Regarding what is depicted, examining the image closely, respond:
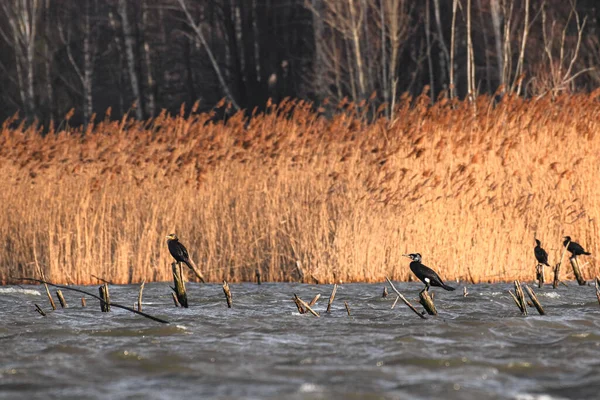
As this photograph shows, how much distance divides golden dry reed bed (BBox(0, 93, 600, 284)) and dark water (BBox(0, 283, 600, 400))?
6.21 ft

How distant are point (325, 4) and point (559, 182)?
16339mm

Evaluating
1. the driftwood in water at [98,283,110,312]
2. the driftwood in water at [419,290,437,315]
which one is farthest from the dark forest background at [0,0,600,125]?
the driftwood in water at [419,290,437,315]

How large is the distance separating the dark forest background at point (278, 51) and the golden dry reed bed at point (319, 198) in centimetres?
1262

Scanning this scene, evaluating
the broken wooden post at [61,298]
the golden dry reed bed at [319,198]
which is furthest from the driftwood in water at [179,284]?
the golden dry reed bed at [319,198]

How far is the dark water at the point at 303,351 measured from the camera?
14.7 ft

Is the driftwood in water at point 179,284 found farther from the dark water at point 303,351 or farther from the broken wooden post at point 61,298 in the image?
the broken wooden post at point 61,298

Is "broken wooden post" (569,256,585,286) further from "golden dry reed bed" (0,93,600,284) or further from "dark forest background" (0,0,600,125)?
"dark forest background" (0,0,600,125)

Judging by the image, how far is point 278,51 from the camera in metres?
29.4

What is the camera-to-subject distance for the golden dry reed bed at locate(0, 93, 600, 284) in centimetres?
983

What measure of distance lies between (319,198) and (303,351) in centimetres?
470

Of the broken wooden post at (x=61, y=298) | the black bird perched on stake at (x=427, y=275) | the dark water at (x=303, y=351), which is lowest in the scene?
the dark water at (x=303, y=351)

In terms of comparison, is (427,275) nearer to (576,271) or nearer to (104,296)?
(576,271)

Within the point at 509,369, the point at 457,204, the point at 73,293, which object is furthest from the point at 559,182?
the point at 509,369

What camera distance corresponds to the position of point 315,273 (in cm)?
974
